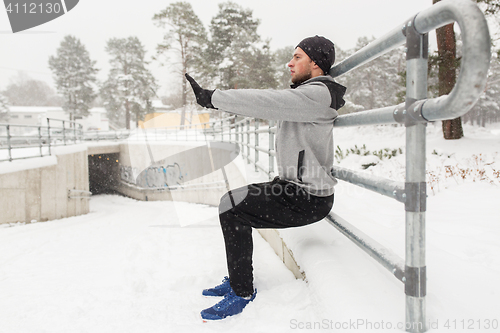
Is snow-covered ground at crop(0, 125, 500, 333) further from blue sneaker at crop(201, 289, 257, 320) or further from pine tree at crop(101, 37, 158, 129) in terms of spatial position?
pine tree at crop(101, 37, 158, 129)

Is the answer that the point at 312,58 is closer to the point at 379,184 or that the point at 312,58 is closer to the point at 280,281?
the point at 379,184

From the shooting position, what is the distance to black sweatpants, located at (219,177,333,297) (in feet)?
5.77

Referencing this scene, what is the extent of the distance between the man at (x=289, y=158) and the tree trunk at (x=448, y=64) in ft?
30.5

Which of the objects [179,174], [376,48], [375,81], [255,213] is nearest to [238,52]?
[179,174]

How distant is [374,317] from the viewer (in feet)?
3.91

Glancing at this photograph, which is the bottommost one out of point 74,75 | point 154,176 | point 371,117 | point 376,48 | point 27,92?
point 154,176

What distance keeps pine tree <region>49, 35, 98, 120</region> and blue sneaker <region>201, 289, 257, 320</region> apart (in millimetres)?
41414

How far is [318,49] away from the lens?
1828 millimetres

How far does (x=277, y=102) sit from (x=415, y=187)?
801 mm

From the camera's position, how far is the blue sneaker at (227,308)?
Answer: 1736 millimetres

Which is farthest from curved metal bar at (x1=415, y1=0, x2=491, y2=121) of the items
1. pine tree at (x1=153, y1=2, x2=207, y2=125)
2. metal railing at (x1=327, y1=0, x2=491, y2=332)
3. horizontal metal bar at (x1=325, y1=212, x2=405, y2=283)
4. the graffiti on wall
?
pine tree at (x1=153, y1=2, x2=207, y2=125)

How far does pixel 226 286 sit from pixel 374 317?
1.14 metres

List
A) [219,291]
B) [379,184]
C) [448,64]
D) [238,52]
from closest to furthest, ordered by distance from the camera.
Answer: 1. [379,184]
2. [219,291]
3. [448,64]
4. [238,52]

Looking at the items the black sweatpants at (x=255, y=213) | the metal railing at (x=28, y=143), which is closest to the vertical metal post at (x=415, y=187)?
the black sweatpants at (x=255, y=213)
